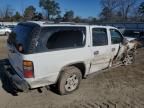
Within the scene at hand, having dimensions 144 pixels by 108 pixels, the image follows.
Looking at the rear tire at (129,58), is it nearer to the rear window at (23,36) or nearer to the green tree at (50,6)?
the rear window at (23,36)

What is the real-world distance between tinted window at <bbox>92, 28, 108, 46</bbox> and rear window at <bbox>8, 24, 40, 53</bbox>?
1974 millimetres

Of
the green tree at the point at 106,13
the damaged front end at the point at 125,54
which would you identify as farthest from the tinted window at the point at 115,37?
the green tree at the point at 106,13

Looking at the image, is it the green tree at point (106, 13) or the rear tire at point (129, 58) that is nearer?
the rear tire at point (129, 58)

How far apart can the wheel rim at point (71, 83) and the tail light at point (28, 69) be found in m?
1.17

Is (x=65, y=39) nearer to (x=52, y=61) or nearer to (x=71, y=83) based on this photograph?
(x=52, y=61)

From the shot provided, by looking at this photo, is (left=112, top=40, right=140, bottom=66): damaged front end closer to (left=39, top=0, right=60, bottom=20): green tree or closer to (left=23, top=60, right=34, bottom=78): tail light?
(left=23, top=60, right=34, bottom=78): tail light

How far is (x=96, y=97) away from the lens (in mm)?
5914

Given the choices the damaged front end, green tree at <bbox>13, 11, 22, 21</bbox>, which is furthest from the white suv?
green tree at <bbox>13, 11, 22, 21</bbox>

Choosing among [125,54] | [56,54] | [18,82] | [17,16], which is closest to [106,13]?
[17,16]

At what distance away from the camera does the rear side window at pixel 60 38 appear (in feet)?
17.3

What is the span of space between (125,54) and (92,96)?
3082 millimetres

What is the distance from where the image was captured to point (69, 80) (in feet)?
19.7

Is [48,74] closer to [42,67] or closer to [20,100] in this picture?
[42,67]

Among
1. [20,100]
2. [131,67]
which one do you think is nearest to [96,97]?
[20,100]
